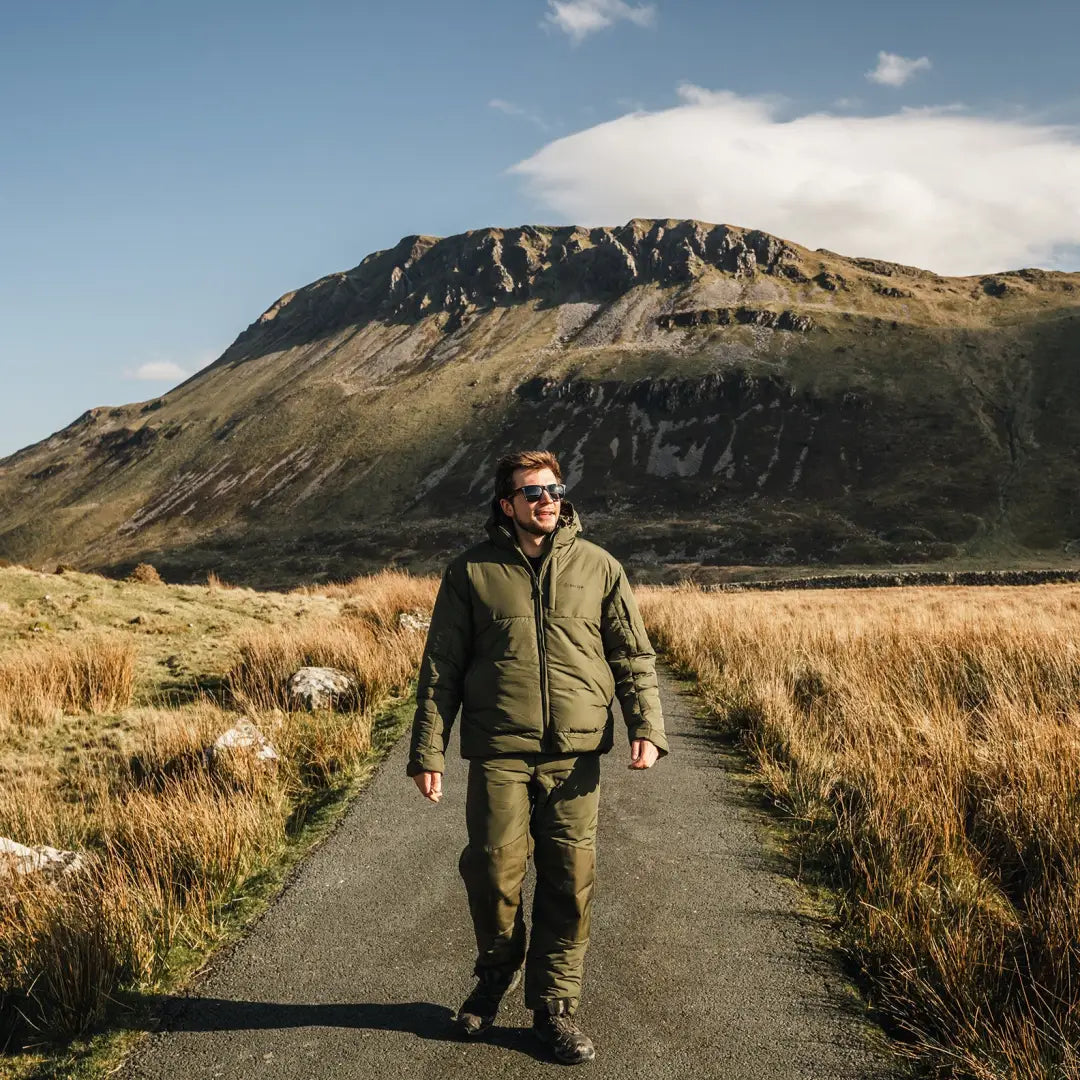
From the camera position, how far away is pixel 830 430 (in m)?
91.8

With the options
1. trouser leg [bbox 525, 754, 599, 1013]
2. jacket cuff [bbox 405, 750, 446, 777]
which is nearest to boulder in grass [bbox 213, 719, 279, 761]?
jacket cuff [bbox 405, 750, 446, 777]

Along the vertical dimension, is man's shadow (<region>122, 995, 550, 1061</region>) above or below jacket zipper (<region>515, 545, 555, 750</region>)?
below

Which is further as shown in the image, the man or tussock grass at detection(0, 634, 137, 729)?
tussock grass at detection(0, 634, 137, 729)

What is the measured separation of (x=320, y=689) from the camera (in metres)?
9.42

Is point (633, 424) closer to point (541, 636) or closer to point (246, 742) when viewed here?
point (246, 742)

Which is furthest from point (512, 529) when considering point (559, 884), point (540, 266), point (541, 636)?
point (540, 266)

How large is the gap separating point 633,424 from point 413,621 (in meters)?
89.1

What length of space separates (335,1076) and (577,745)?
5.20ft

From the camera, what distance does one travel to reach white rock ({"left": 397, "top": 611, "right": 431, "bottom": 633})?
44.0ft

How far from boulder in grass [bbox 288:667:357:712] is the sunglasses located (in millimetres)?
6443

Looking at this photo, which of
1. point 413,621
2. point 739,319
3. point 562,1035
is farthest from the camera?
point 739,319

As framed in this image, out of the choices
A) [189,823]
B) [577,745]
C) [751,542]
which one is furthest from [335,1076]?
[751,542]

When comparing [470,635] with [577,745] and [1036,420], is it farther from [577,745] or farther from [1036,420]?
[1036,420]

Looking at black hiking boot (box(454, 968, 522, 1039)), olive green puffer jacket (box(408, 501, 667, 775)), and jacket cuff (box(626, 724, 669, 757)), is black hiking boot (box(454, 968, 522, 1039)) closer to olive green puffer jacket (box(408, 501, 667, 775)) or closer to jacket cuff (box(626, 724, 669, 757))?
olive green puffer jacket (box(408, 501, 667, 775))
